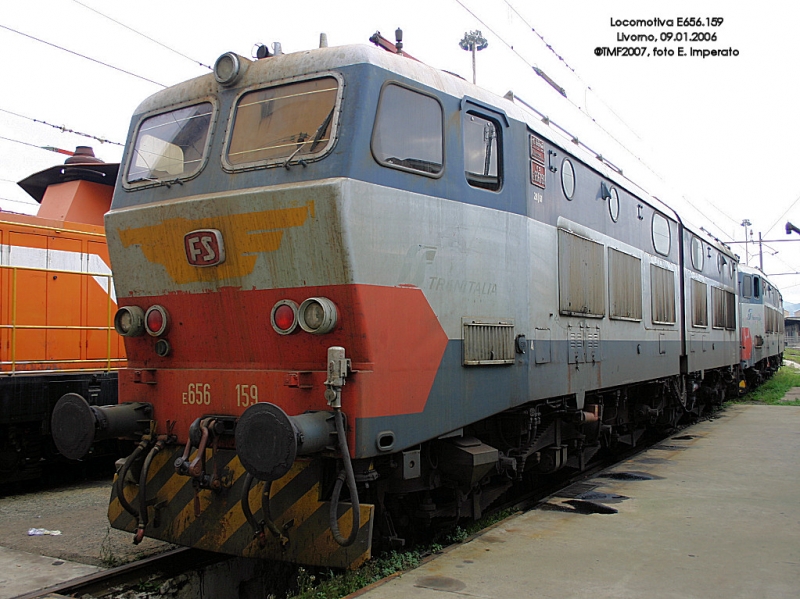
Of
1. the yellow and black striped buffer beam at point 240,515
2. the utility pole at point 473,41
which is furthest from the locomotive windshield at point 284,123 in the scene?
the utility pole at point 473,41

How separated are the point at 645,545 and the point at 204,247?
12.9 feet

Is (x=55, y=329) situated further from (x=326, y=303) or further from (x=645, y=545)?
(x=645, y=545)

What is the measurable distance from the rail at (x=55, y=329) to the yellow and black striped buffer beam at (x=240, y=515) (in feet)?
13.0

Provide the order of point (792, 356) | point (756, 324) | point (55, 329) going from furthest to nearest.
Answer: point (792, 356) → point (756, 324) → point (55, 329)

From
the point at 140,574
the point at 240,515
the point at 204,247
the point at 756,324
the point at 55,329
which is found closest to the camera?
the point at 240,515

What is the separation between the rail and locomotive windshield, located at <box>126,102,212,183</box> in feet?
11.7

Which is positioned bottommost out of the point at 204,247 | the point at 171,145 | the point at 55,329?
the point at 55,329

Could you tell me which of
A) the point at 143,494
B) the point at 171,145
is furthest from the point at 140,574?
the point at 171,145

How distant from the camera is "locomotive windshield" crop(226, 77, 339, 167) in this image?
4.73 m

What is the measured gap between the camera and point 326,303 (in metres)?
4.51

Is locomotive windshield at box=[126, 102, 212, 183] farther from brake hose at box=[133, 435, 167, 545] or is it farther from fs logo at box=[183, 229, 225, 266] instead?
brake hose at box=[133, 435, 167, 545]

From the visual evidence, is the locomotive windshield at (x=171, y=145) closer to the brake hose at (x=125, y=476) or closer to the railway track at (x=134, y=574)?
the brake hose at (x=125, y=476)

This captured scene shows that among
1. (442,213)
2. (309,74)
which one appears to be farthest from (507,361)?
(309,74)

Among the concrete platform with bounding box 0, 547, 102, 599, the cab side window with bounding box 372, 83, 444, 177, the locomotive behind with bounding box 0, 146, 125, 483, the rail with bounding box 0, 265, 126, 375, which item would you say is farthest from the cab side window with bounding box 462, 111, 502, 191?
the rail with bounding box 0, 265, 126, 375
